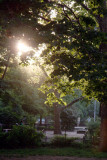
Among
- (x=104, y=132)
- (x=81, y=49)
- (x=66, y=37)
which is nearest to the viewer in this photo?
(x=66, y=37)

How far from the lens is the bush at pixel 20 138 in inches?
594

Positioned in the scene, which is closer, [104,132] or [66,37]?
[66,37]

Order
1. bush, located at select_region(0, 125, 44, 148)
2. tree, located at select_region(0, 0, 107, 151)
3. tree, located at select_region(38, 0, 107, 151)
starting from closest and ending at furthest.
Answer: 1. tree, located at select_region(0, 0, 107, 151)
2. tree, located at select_region(38, 0, 107, 151)
3. bush, located at select_region(0, 125, 44, 148)

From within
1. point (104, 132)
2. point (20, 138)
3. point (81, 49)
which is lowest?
point (20, 138)

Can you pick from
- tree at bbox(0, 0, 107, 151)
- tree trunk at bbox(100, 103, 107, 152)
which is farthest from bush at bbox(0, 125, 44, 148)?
tree at bbox(0, 0, 107, 151)

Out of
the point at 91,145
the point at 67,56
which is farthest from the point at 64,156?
the point at 67,56

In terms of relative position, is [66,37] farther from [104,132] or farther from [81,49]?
[104,132]

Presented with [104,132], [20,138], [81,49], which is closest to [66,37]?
[81,49]

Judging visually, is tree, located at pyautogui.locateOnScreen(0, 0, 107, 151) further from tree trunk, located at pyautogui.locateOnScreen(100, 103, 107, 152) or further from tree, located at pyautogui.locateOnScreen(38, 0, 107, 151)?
tree trunk, located at pyautogui.locateOnScreen(100, 103, 107, 152)

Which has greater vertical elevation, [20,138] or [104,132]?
[104,132]

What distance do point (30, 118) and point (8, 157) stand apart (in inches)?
742

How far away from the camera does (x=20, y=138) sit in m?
15.6

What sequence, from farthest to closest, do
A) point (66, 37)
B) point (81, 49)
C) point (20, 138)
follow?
point (20, 138), point (81, 49), point (66, 37)

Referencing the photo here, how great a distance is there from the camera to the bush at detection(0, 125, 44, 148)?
1508 cm
